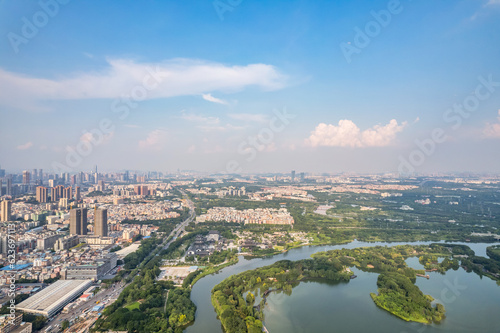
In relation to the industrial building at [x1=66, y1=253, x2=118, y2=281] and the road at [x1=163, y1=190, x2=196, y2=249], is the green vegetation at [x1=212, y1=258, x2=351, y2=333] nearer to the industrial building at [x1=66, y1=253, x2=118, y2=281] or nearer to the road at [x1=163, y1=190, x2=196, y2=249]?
the industrial building at [x1=66, y1=253, x2=118, y2=281]

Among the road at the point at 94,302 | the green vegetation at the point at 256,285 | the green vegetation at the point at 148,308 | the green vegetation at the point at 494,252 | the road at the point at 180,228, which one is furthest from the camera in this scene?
the road at the point at 180,228

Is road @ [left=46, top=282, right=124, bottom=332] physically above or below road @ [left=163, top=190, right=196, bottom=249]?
below

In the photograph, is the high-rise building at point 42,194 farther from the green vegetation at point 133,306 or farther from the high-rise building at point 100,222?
the green vegetation at point 133,306

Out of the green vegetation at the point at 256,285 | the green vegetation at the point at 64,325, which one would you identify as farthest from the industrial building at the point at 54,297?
the green vegetation at the point at 256,285

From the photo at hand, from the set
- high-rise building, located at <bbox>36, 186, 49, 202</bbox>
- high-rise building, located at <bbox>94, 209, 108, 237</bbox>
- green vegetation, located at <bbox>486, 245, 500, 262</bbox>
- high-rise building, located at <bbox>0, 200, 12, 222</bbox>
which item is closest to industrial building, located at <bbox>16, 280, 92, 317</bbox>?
high-rise building, located at <bbox>94, 209, 108, 237</bbox>

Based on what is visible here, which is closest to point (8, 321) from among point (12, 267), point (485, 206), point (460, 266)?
point (12, 267)
